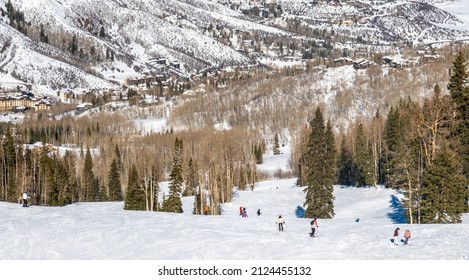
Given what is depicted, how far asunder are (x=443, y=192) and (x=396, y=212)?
66.9ft

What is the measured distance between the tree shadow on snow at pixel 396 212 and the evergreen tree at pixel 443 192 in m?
8.63

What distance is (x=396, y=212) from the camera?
230 ft

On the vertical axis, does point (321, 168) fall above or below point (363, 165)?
above

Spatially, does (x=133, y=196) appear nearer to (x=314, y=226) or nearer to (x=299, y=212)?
(x=299, y=212)

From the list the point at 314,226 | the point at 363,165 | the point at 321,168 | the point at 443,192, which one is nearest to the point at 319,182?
the point at 321,168

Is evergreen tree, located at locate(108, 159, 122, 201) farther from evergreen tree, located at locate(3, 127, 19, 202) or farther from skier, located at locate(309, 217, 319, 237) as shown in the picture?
skier, located at locate(309, 217, 319, 237)

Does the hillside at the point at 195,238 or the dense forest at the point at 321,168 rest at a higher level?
the dense forest at the point at 321,168

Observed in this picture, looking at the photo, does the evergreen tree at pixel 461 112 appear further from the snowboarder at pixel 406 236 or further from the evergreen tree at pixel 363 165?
the evergreen tree at pixel 363 165

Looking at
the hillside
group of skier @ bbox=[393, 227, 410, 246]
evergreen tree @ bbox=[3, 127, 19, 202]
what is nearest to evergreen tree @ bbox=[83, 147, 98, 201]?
evergreen tree @ bbox=[3, 127, 19, 202]

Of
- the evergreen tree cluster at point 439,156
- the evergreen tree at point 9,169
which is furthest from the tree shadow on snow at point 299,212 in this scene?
the evergreen tree at point 9,169

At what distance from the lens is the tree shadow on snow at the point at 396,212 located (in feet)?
204

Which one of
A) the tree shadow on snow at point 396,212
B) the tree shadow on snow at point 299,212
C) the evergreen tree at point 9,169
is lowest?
the tree shadow on snow at point 299,212

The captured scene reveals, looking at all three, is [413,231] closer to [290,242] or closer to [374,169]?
[290,242]
